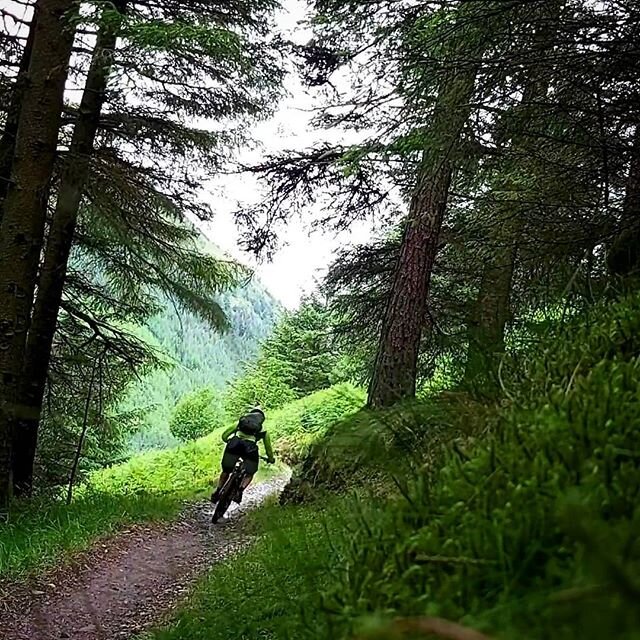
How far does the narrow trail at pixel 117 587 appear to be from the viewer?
5.79 metres

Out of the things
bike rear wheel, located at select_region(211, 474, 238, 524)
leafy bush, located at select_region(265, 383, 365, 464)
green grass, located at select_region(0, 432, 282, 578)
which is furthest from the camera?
leafy bush, located at select_region(265, 383, 365, 464)

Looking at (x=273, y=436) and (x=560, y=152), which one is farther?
(x=273, y=436)

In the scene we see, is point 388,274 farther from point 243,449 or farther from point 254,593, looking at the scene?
point 254,593

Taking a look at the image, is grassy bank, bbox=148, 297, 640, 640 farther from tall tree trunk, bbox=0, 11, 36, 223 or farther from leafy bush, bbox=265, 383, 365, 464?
leafy bush, bbox=265, 383, 365, 464

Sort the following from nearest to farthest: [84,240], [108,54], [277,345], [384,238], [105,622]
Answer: [105,622] → [108,54] → [84,240] → [384,238] → [277,345]

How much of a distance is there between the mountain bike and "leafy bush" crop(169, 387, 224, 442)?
38088 millimetres

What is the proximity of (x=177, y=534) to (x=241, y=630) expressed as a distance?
585 cm

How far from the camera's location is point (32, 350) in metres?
9.59

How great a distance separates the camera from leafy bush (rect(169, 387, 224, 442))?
4944 cm

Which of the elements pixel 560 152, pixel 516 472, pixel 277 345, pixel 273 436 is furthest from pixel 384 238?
pixel 277 345

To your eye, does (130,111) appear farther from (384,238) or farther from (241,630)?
(241,630)

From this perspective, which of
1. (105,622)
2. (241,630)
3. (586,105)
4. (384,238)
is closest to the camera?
(241,630)

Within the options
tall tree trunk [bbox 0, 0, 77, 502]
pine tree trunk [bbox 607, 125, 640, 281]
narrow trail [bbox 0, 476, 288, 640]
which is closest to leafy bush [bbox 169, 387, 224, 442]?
narrow trail [bbox 0, 476, 288, 640]

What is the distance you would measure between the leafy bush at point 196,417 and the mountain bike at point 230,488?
125 ft
